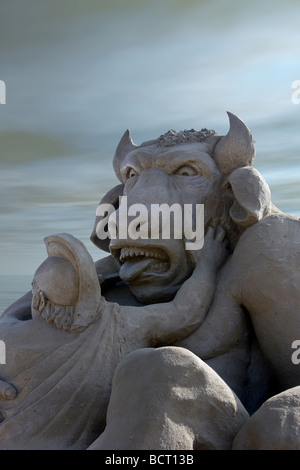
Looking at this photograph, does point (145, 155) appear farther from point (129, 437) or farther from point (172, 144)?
point (129, 437)

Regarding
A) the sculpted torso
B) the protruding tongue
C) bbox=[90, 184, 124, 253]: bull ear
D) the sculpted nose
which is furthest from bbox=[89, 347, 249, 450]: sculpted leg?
bbox=[90, 184, 124, 253]: bull ear

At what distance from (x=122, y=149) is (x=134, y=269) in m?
1.04

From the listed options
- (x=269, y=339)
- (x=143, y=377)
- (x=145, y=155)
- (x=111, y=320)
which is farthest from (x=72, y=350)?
(x=145, y=155)

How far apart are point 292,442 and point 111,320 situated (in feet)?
4.23

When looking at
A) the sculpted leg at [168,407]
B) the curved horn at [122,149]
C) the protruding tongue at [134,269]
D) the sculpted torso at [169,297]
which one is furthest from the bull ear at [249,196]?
the sculpted leg at [168,407]

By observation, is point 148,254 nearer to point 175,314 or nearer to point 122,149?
point 175,314

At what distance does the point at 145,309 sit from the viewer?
12.7 ft

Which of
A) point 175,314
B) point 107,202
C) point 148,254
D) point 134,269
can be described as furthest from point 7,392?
point 107,202

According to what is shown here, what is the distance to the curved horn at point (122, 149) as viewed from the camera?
15.8ft

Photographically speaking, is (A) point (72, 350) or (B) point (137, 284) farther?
(B) point (137, 284)

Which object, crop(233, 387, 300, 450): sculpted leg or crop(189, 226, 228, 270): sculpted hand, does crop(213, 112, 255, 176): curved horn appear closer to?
crop(189, 226, 228, 270): sculpted hand

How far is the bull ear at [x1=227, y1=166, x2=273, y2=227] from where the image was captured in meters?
4.07

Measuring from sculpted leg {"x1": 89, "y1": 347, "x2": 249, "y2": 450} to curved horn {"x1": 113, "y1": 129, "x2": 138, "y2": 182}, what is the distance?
1.94m

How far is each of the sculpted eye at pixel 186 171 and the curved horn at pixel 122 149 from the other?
0.51 m
